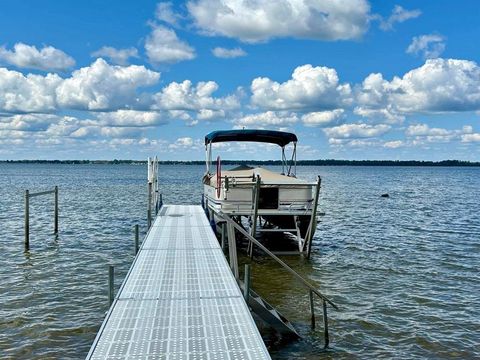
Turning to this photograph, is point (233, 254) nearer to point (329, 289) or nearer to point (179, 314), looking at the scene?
point (179, 314)

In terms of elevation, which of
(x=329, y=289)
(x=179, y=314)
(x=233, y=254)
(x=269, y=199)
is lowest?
(x=329, y=289)

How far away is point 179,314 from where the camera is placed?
7945mm

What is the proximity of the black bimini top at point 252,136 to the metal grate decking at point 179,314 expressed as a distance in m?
11.3

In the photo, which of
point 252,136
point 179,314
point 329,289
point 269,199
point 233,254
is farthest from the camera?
point 252,136

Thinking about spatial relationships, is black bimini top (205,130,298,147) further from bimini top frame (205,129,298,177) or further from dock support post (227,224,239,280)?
dock support post (227,224,239,280)

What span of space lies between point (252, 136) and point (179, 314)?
55.4 ft

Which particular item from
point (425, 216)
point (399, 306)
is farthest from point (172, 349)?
point (425, 216)

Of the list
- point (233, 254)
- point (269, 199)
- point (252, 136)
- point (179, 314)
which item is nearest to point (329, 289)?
point (233, 254)

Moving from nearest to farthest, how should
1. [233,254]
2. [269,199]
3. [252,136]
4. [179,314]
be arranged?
[179,314] → [233,254] → [269,199] → [252,136]

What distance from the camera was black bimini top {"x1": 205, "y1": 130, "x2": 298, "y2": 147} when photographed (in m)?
23.1

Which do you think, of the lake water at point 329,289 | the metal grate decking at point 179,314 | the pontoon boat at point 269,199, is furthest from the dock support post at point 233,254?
the pontoon boat at point 269,199

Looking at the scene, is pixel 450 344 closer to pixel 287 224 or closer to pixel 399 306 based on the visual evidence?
pixel 399 306

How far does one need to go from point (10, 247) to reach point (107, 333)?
1572 centimetres

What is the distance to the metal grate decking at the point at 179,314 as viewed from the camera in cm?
658
